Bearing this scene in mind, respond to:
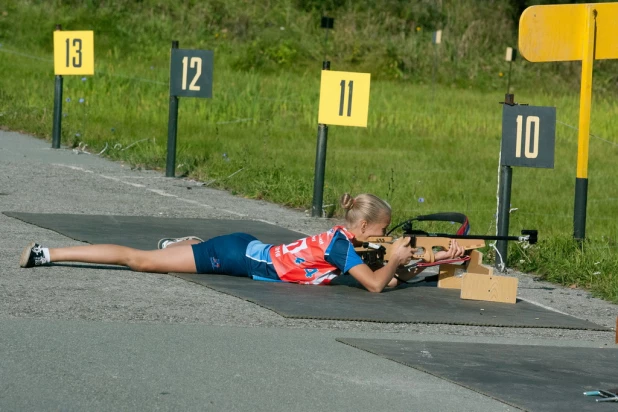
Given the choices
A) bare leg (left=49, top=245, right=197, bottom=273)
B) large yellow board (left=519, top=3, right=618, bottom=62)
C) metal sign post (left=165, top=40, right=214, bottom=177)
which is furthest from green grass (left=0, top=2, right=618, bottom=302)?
bare leg (left=49, top=245, right=197, bottom=273)

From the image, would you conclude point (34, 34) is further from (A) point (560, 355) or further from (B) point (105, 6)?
(A) point (560, 355)

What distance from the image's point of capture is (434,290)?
9.52 metres

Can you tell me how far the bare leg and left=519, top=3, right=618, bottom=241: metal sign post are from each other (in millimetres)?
3529

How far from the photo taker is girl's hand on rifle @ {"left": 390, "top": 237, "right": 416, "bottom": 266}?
8797mm

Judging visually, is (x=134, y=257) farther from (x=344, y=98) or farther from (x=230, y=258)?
(x=344, y=98)

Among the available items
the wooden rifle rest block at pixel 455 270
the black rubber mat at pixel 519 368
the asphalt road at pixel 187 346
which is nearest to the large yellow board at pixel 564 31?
the asphalt road at pixel 187 346

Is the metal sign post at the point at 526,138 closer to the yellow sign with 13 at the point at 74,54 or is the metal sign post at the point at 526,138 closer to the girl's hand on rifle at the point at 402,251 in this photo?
the girl's hand on rifle at the point at 402,251

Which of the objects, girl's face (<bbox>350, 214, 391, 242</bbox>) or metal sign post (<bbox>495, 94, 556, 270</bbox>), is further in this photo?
metal sign post (<bbox>495, 94, 556, 270</bbox>)

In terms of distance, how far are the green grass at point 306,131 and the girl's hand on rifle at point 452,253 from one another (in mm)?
1330

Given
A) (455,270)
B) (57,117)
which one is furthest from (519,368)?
(57,117)

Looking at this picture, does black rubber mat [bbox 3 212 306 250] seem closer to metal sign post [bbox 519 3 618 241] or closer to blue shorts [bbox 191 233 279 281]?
blue shorts [bbox 191 233 279 281]

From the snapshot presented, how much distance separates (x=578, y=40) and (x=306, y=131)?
1152 centimetres

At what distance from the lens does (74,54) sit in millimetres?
17688

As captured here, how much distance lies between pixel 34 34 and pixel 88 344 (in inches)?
1065
